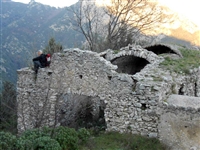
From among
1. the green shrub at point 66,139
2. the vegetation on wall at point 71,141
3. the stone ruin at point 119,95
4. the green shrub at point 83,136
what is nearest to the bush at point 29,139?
the vegetation on wall at point 71,141

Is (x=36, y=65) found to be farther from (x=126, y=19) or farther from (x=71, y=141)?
(x=126, y=19)

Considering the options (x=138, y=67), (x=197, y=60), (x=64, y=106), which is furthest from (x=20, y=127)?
(x=197, y=60)

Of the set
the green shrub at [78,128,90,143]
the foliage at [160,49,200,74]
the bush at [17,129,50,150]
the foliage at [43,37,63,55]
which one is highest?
the foliage at [43,37,63,55]

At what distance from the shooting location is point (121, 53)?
11133 millimetres

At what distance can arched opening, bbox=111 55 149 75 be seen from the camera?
40.1 feet

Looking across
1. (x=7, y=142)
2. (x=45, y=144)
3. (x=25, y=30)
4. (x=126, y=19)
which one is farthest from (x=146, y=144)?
(x=25, y=30)

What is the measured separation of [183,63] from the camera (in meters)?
10.7

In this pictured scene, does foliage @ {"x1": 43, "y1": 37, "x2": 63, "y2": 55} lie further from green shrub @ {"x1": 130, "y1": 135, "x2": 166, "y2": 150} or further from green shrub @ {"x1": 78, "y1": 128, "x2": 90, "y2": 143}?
green shrub @ {"x1": 130, "y1": 135, "x2": 166, "y2": 150}

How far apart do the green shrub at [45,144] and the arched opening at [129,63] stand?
243 inches

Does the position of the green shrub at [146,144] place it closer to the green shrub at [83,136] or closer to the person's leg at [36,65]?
the green shrub at [83,136]

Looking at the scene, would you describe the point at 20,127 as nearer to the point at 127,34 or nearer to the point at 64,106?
the point at 64,106

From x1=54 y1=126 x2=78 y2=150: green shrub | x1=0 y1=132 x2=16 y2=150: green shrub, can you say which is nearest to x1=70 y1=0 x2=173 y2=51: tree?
x1=54 y1=126 x2=78 y2=150: green shrub

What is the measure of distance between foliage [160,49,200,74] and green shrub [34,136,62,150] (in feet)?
17.4

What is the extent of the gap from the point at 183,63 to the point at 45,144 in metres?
6.85
